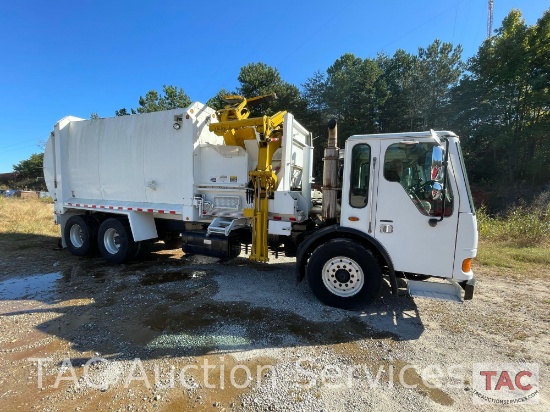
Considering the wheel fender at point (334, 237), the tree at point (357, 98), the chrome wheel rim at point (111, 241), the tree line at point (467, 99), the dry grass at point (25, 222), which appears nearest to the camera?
the wheel fender at point (334, 237)

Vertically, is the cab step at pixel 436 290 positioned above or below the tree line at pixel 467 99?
below

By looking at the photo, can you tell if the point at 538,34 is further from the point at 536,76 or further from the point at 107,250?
the point at 107,250

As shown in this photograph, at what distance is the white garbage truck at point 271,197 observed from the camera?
387 centimetres

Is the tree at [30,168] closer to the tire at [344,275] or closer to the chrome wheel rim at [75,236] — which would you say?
the chrome wheel rim at [75,236]

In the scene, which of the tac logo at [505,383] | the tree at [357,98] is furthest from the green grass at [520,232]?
the tree at [357,98]

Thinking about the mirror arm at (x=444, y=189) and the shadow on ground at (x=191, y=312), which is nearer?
the shadow on ground at (x=191, y=312)

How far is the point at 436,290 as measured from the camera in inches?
153

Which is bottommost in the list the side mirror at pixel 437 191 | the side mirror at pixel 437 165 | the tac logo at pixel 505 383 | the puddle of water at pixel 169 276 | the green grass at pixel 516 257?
the puddle of water at pixel 169 276

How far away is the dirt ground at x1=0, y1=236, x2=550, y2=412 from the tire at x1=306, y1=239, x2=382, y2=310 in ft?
0.63

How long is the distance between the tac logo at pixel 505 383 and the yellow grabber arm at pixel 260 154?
11.1ft

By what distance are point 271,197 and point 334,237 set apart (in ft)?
4.65

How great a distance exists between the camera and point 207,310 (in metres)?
4.24

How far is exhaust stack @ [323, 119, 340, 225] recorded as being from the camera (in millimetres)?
4598

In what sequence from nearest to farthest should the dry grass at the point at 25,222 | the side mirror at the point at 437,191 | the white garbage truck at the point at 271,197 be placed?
the side mirror at the point at 437,191, the white garbage truck at the point at 271,197, the dry grass at the point at 25,222
